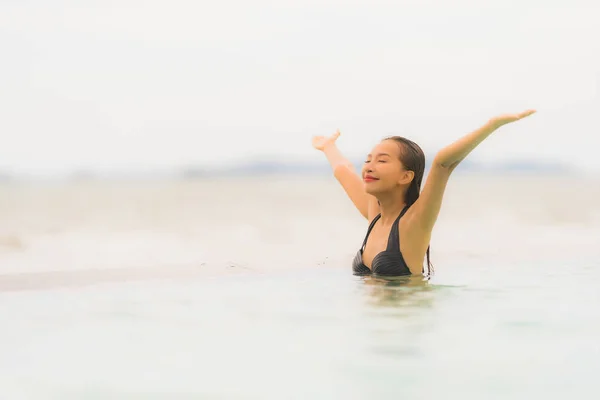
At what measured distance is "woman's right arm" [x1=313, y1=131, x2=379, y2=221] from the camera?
4.84 meters

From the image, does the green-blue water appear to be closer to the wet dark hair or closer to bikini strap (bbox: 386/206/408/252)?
bikini strap (bbox: 386/206/408/252)

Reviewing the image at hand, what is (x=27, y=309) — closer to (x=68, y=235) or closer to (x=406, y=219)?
(x=406, y=219)

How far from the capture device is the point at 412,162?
4.37 metres

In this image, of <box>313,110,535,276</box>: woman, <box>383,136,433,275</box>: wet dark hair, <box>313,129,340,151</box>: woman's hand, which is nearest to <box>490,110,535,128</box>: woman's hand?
<box>313,110,535,276</box>: woman

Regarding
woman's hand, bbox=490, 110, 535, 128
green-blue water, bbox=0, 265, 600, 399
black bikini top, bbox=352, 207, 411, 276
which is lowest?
green-blue water, bbox=0, 265, 600, 399

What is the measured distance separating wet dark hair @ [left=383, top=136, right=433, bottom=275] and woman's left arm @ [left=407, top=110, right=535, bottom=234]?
159 mm

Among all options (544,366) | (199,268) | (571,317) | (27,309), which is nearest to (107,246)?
(199,268)

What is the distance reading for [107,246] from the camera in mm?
7055

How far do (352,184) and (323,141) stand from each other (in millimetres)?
522

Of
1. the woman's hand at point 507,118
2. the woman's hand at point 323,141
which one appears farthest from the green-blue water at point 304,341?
the woman's hand at point 323,141

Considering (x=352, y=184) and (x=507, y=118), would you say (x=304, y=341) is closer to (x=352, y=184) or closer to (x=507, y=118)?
(x=507, y=118)

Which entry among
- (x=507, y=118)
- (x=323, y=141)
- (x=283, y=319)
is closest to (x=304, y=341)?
(x=283, y=319)

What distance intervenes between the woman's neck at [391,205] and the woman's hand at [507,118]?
913mm

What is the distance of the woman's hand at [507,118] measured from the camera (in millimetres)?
3549
